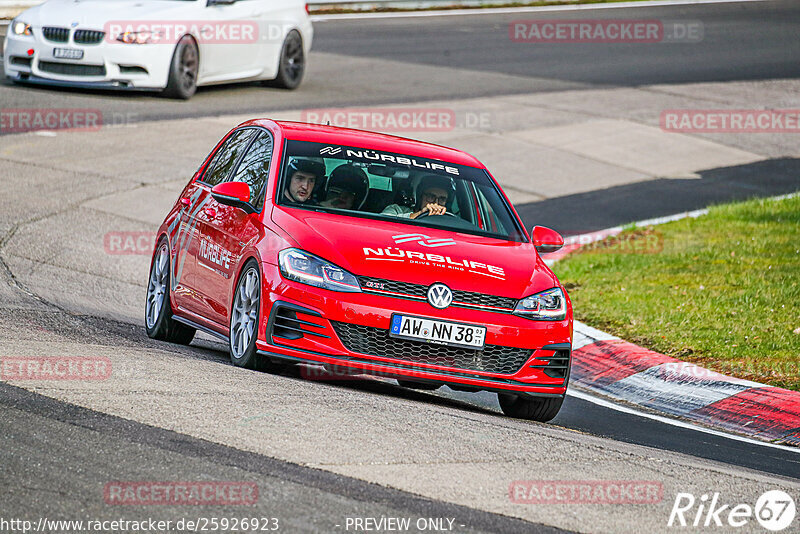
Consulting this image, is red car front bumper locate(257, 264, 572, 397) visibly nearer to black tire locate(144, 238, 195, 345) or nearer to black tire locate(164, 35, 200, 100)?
black tire locate(144, 238, 195, 345)

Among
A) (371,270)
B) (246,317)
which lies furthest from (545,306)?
(246,317)

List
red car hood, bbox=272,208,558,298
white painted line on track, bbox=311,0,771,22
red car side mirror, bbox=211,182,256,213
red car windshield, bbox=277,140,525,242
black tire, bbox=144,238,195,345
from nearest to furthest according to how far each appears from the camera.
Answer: red car hood, bbox=272,208,558,298 < red car side mirror, bbox=211,182,256,213 < red car windshield, bbox=277,140,525,242 < black tire, bbox=144,238,195,345 < white painted line on track, bbox=311,0,771,22

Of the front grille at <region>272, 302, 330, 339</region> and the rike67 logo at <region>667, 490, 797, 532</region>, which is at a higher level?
the front grille at <region>272, 302, 330, 339</region>

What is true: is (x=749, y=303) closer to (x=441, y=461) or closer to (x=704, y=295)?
(x=704, y=295)

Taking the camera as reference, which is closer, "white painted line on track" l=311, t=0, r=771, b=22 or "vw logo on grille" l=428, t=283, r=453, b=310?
"vw logo on grille" l=428, t=283, r=453, b=310

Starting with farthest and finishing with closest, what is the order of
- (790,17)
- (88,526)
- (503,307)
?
(790,17) < (503,307) < (88,526)

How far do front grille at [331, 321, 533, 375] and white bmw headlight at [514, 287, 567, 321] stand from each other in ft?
0.81

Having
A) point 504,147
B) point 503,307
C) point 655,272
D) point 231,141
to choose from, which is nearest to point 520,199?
point 504,147

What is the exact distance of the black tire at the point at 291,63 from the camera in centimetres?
2147

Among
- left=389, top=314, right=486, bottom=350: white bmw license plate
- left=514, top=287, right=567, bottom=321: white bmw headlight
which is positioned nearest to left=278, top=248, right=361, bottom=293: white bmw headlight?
left=389, top=314, right=486, bottom=350: white bmw license plate

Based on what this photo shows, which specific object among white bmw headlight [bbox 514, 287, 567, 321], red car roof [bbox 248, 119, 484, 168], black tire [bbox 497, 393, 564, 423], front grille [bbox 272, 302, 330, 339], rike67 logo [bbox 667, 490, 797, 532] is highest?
red car roof [bbox 248, 119, 484, 168]

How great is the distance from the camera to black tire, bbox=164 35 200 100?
19.0m

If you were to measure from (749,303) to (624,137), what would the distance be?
9.90 m

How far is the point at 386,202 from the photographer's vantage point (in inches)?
344
